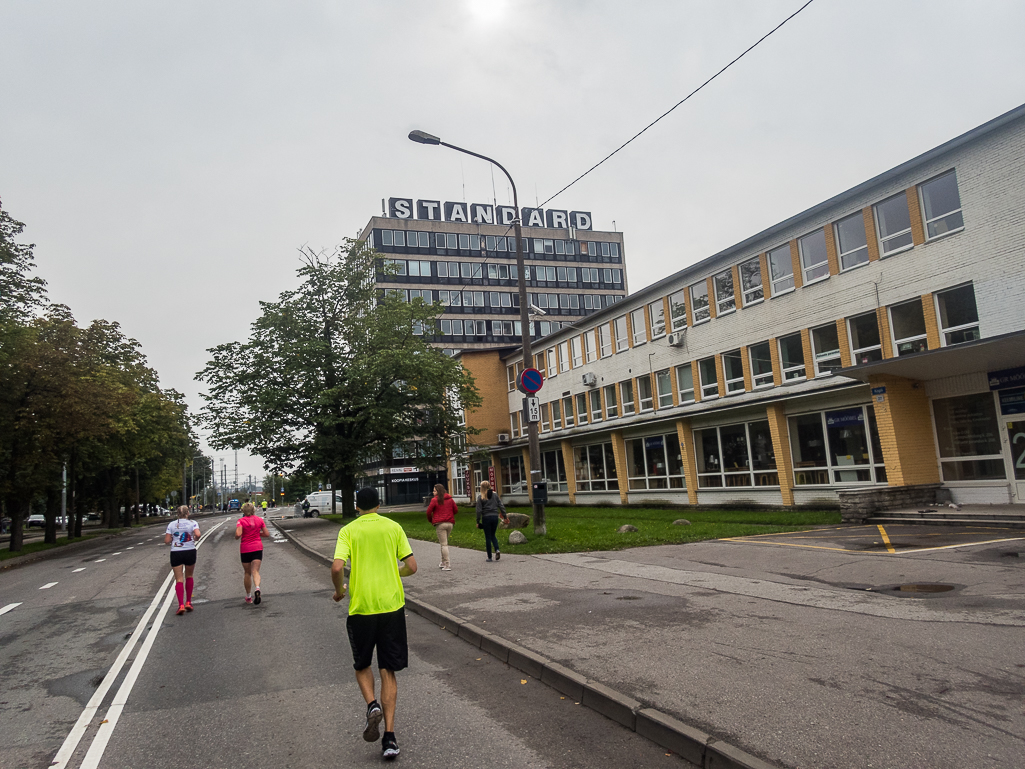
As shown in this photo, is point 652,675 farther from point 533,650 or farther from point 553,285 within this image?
point 553,285

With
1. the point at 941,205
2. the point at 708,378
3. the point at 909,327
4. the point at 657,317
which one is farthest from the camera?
the point at 657,317

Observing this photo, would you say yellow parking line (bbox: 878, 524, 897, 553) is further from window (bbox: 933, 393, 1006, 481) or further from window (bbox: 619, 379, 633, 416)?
window (bbox: 619, 379, 633, 416)

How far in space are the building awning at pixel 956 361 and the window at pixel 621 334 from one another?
14810 mm

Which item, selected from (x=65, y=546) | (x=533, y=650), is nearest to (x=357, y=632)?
(x=533, y=650)

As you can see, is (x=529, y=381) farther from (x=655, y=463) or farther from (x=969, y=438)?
(x=655, y=463)

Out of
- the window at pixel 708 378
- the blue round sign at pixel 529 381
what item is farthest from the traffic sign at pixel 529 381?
the window at pixel 708 378

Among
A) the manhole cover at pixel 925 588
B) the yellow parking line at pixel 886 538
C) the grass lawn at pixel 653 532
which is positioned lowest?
the manhole cover at pixel 925 588

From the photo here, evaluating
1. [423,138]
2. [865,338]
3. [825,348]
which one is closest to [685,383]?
[825,348]

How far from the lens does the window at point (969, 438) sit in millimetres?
17438

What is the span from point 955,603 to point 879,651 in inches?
95.1

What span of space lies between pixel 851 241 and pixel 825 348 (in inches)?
130

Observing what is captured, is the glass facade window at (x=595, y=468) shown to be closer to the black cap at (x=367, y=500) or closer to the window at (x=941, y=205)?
the window at (x=941, y=205)

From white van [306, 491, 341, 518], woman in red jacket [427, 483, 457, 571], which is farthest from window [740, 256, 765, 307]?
white van [306, 491, 341, 518]

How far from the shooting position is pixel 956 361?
1666cm
